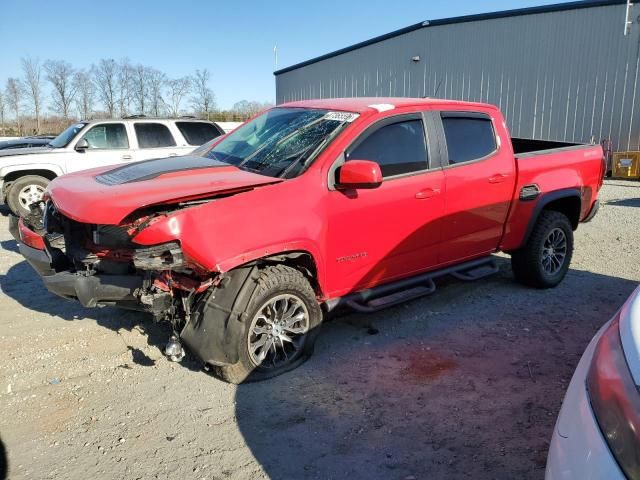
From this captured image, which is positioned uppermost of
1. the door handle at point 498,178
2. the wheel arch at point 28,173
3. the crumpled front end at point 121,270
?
the door handle at point 498,178

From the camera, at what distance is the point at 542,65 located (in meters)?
16.8

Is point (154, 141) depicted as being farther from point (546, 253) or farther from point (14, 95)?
point (14, 95)

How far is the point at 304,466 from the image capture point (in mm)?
2854

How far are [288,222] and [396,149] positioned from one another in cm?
124

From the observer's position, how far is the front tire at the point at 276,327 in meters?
3.53

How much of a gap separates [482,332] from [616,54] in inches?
556

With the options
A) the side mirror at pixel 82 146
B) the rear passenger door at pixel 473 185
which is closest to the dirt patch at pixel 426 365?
the rear passenger door at pixel 473 185

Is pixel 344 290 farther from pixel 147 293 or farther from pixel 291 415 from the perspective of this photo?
pixel 147 293

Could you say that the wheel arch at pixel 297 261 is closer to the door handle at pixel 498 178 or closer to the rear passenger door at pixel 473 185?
the rear passenger door at pixel 473 185

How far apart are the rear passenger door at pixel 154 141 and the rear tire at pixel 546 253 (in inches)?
267

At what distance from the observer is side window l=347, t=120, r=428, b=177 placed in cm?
407

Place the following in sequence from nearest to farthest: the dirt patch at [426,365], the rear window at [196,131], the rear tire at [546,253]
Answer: the dirt patch at [426,365] → the rear tire at [546,253] → the rear window at [196,131]

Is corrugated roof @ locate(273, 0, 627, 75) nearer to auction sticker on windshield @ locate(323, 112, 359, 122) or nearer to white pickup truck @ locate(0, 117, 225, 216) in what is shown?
white pickup truck @ locate(0, 117, 225, 216)

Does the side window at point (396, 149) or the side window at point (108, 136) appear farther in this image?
the side window at point (108, 136)
